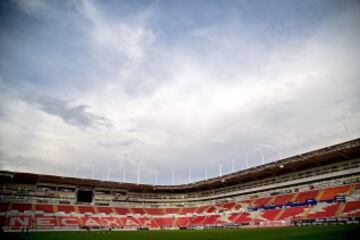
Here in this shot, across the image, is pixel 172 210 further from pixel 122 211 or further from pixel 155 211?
pixel 122 211

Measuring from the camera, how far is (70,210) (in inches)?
2389

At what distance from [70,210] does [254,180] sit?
4206 centimetres

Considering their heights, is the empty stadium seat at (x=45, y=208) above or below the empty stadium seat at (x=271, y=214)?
above

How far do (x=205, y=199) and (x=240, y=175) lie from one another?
61.3 feet

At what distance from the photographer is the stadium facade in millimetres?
42812

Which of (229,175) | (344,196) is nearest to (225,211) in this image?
(229,175)

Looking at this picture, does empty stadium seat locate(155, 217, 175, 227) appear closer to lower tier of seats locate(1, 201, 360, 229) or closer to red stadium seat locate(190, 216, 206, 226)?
lower tier of seats locate(1, 201, 360, 229)

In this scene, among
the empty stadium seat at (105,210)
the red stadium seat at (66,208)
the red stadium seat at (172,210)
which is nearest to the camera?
the red stadium seat at (66,208)

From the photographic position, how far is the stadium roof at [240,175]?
43.6 m

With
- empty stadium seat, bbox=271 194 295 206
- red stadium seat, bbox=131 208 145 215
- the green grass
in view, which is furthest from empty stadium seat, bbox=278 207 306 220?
red stadium seat, bbox=131 208 145 215

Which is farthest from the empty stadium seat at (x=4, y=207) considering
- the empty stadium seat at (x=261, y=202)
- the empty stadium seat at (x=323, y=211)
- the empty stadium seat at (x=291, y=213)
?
the empty stadium seat at (x=323, y=211)

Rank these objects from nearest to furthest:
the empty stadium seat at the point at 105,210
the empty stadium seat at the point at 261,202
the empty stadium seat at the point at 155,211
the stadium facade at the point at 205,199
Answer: the stadium facade at the point at 205,199
the empty stadium seat at the point at 261,202
the empty stadium seat at the point at 105,210
the empty stadium seat at the point at 155,211

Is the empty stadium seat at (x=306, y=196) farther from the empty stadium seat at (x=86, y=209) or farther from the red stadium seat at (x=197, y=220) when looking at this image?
the empty stadium seat at (x=86, y=209)

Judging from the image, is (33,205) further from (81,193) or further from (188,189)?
(188,189)
